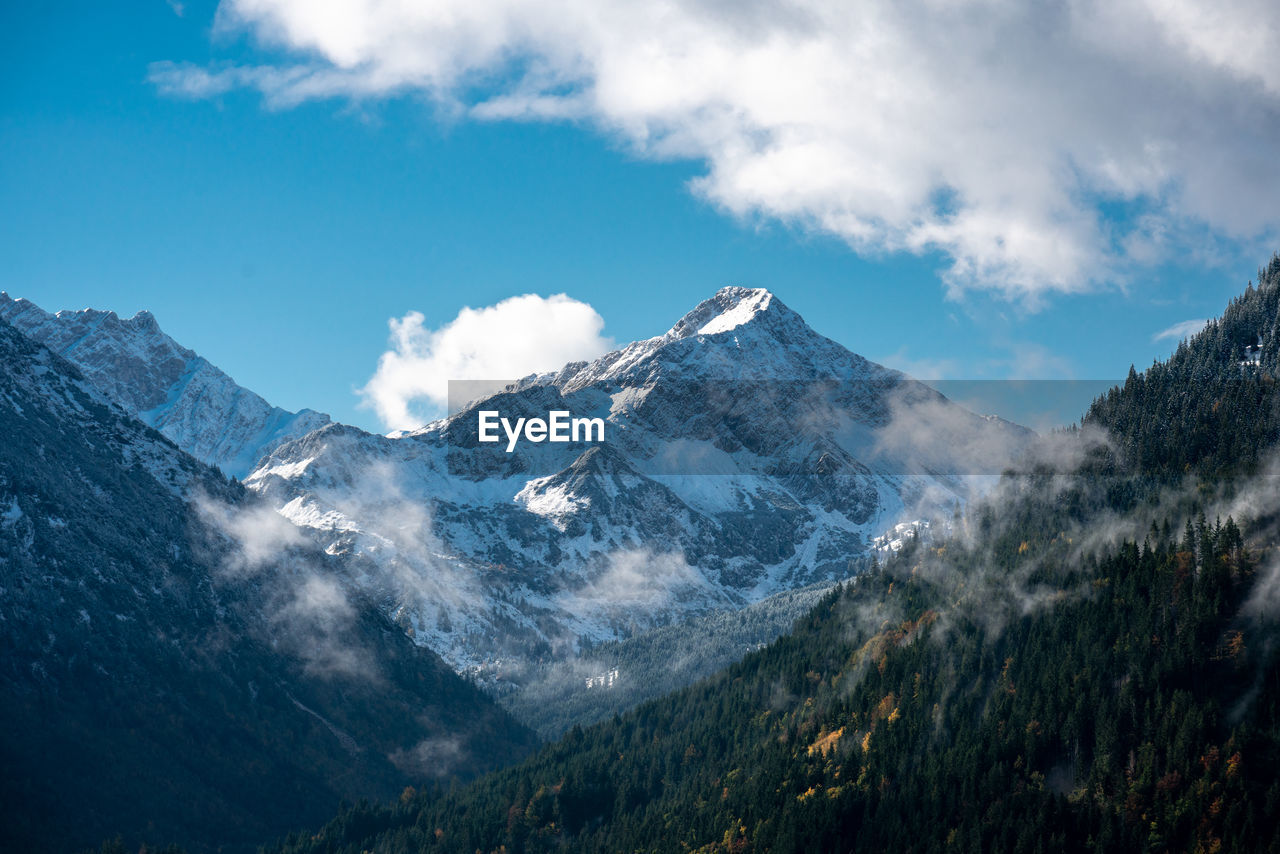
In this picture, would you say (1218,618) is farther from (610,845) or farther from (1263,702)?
(610,845)

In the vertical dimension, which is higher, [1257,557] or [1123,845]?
[1257,557]

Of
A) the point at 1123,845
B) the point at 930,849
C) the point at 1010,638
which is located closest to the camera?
the point at 1123,845

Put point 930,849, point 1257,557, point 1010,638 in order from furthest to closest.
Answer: point 1010,638 → point 1257,557 → point 930,849

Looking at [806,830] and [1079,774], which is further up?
[1079,774]

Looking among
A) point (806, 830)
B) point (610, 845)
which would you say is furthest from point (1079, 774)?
point (610, 845)

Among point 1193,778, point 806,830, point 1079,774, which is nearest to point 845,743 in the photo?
point 806,830

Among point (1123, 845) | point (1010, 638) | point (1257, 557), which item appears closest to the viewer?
point (1123, 845)

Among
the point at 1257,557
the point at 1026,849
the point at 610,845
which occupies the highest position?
the point at 1257,557

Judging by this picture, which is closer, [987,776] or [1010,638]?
[987,776]

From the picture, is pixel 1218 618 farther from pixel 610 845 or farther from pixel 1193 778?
pixel 610 845
